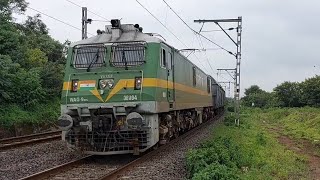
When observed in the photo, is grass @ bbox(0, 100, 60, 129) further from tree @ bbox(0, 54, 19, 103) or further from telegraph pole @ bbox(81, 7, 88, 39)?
telegraph pole @ bbox(81, 7, 88, 39)

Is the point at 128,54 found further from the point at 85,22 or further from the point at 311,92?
the point at 311,92

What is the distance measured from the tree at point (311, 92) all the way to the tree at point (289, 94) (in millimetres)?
3183

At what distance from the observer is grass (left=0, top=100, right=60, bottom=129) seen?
19188 millimetres

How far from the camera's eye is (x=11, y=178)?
30.0 ft

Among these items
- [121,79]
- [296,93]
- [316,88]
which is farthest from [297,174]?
[296,93]

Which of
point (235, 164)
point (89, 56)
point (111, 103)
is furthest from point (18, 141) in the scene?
point (235, 164)

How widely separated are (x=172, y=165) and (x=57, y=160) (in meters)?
3.27

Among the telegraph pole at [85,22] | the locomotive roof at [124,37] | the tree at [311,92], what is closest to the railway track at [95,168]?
the locomotive roof at [124,37]

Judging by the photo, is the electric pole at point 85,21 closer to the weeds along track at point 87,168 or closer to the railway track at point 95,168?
the railway track at point 95,168

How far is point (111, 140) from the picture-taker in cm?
1145

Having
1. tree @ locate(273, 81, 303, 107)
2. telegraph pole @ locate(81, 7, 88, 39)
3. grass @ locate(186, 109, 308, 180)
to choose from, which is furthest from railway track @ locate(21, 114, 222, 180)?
tree @ locate(273, 81, 303, 107)

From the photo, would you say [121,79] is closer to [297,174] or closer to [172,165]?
[172,165]

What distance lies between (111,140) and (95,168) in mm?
1065

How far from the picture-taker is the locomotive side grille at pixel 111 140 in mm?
11344
